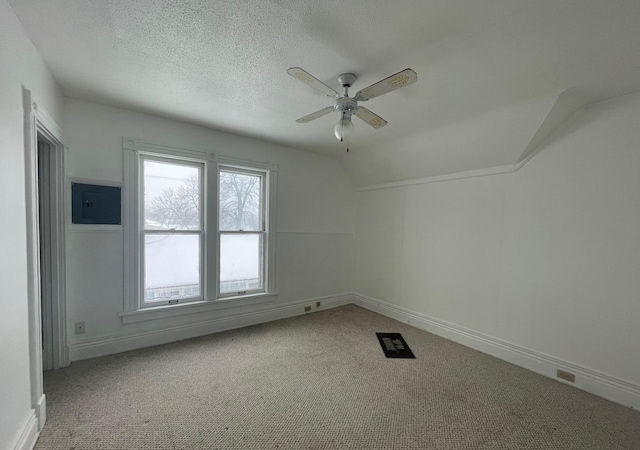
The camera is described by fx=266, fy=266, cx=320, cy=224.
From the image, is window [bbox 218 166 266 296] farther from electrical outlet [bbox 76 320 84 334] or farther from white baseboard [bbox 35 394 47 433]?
white baseboard [bbox 35 394 47 433]

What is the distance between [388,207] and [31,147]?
3757 mm

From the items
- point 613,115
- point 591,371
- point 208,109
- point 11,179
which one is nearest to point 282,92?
point 208,109

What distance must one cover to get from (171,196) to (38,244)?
1363 millimetres

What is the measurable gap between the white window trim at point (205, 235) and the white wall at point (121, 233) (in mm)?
66

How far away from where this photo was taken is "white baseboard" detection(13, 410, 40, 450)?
4.81 ft

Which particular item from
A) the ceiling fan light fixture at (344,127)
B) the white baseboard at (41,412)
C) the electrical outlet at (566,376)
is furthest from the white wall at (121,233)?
the electrical outlet at (566,376)

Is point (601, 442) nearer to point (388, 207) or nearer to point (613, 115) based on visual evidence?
point (613, 115)

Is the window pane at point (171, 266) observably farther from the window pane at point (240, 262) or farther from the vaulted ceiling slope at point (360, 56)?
the vaulted ceiling slope at point (360, 56)

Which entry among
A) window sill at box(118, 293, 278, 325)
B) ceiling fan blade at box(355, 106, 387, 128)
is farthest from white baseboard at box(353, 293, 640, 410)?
ceiling fan blade at box(355, 106, 387, 128)

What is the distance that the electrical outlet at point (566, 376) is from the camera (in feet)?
7.74

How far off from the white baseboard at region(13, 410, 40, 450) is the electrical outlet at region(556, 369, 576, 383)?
12.9 feet

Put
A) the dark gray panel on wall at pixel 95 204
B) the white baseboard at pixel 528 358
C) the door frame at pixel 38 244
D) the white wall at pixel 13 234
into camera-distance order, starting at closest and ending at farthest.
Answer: the white wall at pixel 13 234 → the door frame at pixel 38 244 → the white baseboard at pixel 528 358 → the dark gray panel on wall at pixel 95 204

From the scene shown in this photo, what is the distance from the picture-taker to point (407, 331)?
137 inches

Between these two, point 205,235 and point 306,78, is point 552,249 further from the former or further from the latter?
point 205,235
